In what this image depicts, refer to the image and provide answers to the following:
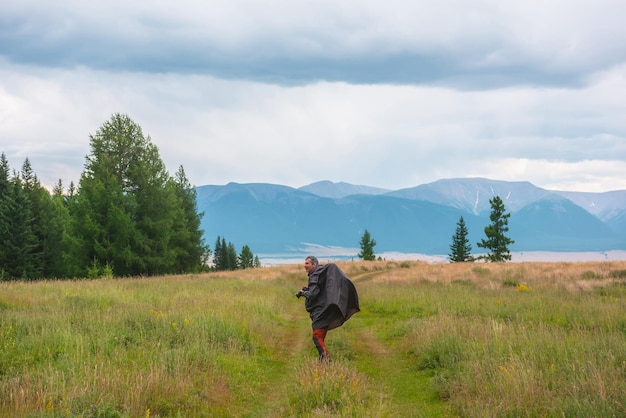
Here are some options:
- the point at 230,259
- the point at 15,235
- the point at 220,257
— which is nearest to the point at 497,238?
the point at 230,259

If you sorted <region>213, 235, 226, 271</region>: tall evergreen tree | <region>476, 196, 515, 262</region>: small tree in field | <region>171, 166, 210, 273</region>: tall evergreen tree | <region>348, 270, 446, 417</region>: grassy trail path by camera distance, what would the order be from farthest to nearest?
<region>213, 235, 226, 271</region>: tall evergreen tree → <region>476, 196, 515, 262</region>: small tree in field → <region>171, 166, 210, 273</region>: tall evergreen tree → <region>348, 270, 446, 417</region>: grassy trail path

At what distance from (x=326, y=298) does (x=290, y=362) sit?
87.1 inches

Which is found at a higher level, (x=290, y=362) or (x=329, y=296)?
(x=329, y=296)

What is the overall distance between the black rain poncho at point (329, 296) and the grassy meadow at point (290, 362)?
0.90 meters

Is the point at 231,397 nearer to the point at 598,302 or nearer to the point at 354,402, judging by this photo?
the point at 354,402

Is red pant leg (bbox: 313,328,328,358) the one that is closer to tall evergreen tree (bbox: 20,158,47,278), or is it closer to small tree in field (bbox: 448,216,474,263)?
tall evergreen tree (bbox: 20,158,47,278)

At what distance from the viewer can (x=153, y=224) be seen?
38.9 metres

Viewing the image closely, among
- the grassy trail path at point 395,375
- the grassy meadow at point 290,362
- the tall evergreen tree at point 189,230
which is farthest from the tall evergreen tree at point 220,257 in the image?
the grassy trail path at point 395,375

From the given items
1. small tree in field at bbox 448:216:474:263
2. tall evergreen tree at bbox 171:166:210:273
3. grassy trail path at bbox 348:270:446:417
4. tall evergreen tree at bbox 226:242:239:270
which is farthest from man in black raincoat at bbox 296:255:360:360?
tall evergreen tree at bbox 226:242:239:270

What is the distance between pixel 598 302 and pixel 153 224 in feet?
110

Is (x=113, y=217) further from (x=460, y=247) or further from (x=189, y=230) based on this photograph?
(x=460, y=247)

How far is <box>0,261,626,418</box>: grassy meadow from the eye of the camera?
A: 647cm

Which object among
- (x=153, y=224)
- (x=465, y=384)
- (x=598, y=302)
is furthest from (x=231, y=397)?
(x=153, y=224)

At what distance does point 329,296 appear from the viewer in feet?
32.0
